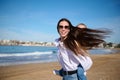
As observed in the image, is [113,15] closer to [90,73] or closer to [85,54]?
[90,73]

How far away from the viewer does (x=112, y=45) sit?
3.52m

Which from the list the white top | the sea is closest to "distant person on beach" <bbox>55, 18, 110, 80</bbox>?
the white top

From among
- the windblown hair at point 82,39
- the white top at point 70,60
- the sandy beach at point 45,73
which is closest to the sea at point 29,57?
the sandy beach at point 45,73

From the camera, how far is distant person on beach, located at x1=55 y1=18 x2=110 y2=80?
165cm

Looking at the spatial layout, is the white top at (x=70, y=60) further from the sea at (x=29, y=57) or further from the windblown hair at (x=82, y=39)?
the sea at (x=29, y=57)

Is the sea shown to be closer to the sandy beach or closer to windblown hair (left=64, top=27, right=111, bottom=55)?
the sandy beach

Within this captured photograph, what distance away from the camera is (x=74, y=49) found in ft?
5.32

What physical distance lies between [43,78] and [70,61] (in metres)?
2.70

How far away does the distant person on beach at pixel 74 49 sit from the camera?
5.42ft

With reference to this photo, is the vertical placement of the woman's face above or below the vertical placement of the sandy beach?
above

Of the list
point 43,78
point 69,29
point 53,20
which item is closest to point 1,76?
point 43,78

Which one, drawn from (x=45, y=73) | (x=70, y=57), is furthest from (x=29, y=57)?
(x=70, y=57)

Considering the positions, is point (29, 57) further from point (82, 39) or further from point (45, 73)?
point (82, 39)

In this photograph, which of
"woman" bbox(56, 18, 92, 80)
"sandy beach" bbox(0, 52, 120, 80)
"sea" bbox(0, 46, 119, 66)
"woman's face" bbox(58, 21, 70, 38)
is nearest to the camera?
"woman" bbox(56, 18, 92, 80)
